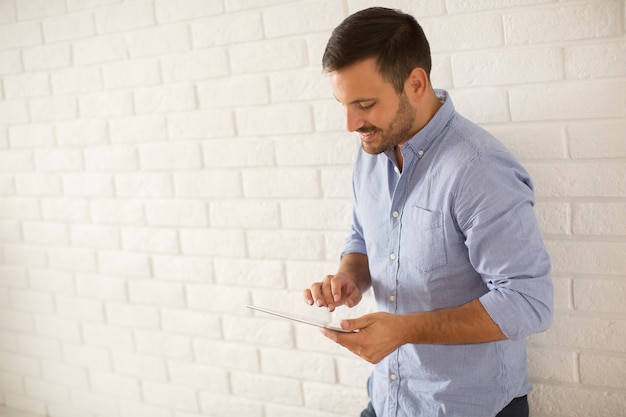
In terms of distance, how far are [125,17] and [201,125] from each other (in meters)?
0.50

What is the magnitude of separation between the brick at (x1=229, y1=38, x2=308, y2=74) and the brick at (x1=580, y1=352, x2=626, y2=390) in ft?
3.78

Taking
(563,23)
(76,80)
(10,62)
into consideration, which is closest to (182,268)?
(76,80)

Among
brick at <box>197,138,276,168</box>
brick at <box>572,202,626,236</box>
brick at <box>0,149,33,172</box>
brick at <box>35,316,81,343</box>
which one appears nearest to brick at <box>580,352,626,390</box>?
brick at <box>572,202,626,236</box>

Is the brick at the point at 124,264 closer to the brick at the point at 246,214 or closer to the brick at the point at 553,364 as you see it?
the brick at the point at 246,214

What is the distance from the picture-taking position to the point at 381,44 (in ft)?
4.81

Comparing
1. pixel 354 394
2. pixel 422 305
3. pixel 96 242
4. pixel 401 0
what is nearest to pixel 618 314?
pixel 422 305

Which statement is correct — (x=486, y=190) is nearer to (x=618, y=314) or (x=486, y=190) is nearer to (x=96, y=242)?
(x=618, y=314)

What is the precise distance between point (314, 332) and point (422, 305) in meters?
0.70

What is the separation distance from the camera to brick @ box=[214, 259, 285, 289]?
86.8 inches

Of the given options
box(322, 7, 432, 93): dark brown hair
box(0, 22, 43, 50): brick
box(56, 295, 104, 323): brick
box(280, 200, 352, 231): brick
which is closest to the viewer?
box(322, 7, 432, 93): dark brown hair

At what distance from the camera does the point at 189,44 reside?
222cm

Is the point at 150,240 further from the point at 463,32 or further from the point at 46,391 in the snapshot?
the point at 463,32

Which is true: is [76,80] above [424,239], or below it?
above

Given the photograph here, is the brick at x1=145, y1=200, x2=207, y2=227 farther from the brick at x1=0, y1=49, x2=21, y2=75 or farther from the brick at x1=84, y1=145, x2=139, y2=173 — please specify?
the brick at x1=0, y1=49, x2=21, y2=75
